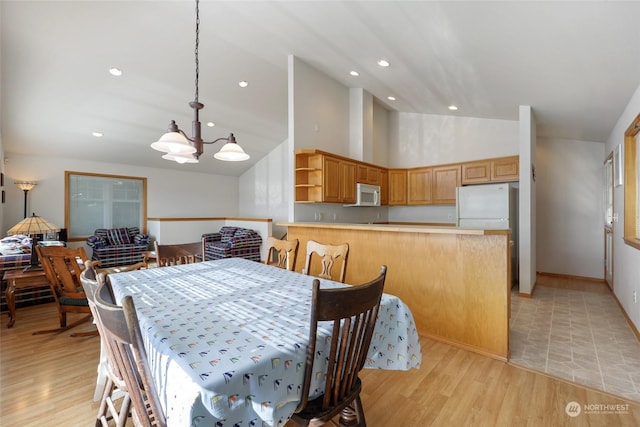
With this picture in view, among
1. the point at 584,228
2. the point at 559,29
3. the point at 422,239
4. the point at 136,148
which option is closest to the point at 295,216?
the point at 422,239

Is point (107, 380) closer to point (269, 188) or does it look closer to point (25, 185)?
point (25, 185)

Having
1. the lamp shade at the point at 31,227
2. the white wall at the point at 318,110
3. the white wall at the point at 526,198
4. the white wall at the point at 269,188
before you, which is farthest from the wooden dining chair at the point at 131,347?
the white wall at the point at 269,188

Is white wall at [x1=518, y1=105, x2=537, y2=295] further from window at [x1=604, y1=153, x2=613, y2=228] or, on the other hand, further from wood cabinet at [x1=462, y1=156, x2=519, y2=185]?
window at [x1=604, y1=153, x2=613, y2=228]

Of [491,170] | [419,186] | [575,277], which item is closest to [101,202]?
[419,186]

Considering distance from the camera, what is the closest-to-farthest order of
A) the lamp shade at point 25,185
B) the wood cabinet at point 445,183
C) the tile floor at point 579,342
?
the tile floor at point 579,342, the wood cabinet at point 445,183, the lamp shade at point 25,185

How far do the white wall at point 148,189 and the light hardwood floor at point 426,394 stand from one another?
4.64 m

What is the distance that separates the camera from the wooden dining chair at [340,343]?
96cm

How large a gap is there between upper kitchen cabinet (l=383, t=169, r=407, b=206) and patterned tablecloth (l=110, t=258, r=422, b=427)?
427 cm

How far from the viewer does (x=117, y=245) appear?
6137 millimetres

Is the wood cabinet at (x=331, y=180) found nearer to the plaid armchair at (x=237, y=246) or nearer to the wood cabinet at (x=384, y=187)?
the wood cabinet at (x=384, y=187)

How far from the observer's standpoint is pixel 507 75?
3018 millimetres

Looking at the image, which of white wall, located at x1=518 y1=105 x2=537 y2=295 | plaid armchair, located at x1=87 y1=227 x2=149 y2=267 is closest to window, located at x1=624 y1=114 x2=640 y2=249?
white wall, located at x1=518 y1=105 x2=537 y2=295

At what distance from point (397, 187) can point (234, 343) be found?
5.16 meters

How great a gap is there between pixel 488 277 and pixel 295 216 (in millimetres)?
2489
